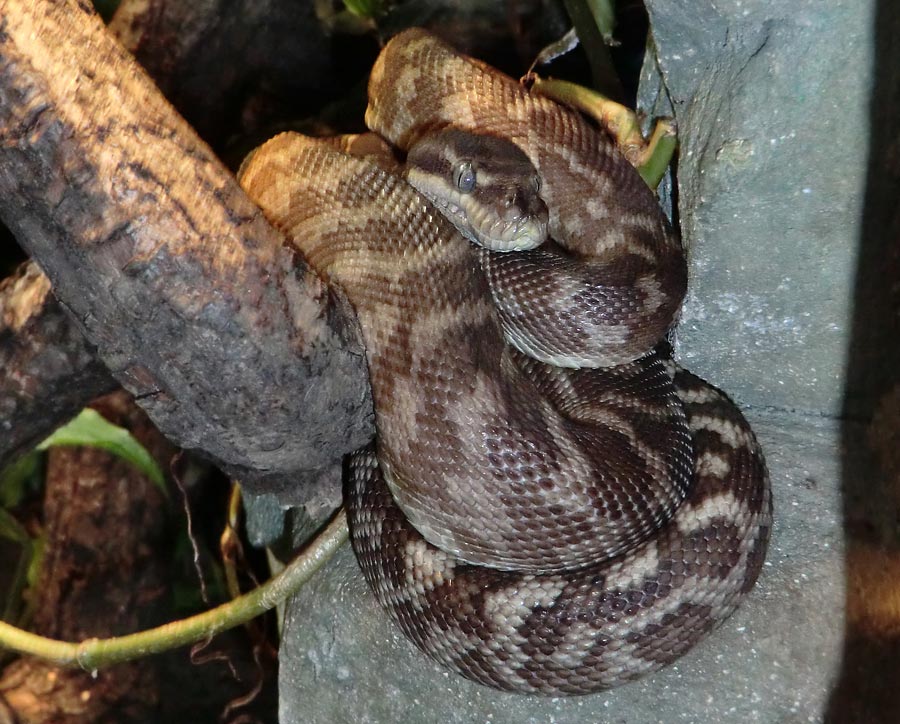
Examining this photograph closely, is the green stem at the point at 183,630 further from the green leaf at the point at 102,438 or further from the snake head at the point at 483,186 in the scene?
the snake head at the point at 483,186

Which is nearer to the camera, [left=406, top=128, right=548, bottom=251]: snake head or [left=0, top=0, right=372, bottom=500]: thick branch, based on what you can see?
[left=0, top=0, right=372, bottom=500]: thick branch

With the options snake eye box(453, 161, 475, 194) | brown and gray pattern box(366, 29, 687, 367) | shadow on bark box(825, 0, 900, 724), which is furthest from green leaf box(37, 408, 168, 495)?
shadow on bark box(825, 0, 900, 724)

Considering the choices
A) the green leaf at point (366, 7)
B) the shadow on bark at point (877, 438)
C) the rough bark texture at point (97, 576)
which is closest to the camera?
the shadow on bark at point (877, 438)

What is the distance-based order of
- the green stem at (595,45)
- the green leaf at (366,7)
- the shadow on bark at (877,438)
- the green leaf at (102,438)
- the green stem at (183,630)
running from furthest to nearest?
the green leaf at (366,7), the green leaf at (102,438), the green stem at (595,45), the green stem at (183,630), the shadow on bark at (877,438)

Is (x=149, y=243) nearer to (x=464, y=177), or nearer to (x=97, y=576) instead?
(x=464, y=177)

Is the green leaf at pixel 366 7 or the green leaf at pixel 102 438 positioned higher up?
the green leaf at pixel 366 7

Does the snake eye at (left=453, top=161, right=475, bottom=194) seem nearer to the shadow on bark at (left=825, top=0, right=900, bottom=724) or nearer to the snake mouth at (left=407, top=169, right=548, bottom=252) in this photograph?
the snake mouth at (left=407, top=169, right=548, bottom=252)

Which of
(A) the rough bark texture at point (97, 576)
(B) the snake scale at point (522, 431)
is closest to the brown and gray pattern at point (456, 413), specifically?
(B) the snake scale at point (522, 431)

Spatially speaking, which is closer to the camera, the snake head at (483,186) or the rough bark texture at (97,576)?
the snake head at (483,186)
